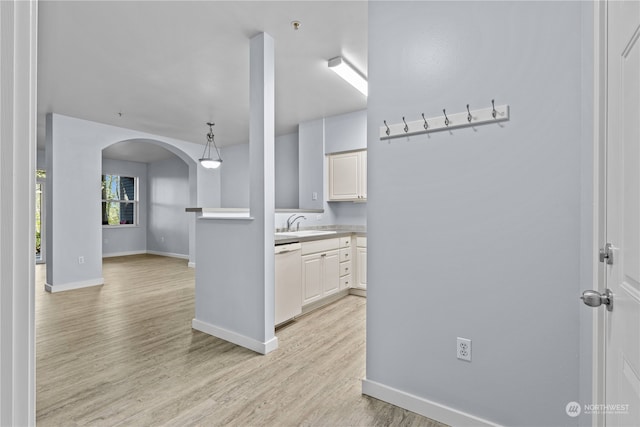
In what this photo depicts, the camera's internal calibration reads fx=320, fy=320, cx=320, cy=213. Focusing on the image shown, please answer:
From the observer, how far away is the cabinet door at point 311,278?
135 inches

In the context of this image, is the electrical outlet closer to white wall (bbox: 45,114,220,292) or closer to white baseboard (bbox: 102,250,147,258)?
white wall (bbox: 45,114,220,292)

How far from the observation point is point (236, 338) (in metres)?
2.75

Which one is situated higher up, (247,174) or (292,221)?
(247,174)

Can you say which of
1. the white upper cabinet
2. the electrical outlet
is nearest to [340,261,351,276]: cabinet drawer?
the white upper cabinet

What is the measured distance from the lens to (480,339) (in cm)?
160

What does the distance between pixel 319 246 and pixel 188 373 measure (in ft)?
6.07

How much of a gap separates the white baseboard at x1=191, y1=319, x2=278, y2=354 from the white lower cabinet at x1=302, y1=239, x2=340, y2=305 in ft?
2.83

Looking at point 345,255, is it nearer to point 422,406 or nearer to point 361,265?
point 361,265

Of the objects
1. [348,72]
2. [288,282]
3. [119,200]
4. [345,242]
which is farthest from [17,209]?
[119,200]

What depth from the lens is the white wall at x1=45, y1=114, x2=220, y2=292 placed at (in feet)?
14.8

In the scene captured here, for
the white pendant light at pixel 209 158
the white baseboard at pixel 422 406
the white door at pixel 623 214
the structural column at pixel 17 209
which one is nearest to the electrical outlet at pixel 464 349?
the white baseboard at pixel 422 406

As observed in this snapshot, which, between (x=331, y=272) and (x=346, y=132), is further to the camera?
(x=346, y=132)

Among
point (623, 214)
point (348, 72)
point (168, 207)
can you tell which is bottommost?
point (623, 214)

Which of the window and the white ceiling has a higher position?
the white ceiling
